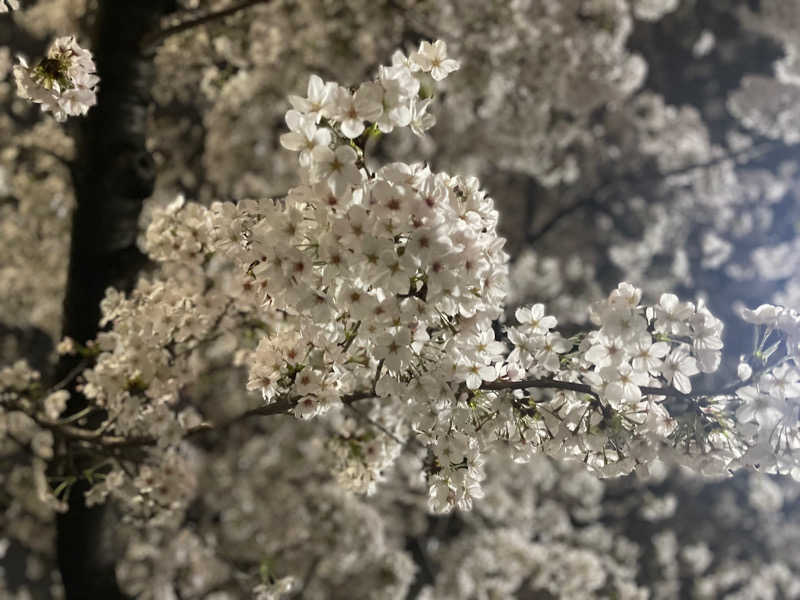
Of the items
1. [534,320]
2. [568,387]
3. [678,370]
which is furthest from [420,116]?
[678,370]

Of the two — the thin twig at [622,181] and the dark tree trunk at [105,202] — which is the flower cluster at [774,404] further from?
the thin twig at [622,181]

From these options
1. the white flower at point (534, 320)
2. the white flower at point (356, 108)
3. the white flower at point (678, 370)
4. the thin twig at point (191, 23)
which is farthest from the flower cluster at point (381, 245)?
the thin twig at point (191, 23)

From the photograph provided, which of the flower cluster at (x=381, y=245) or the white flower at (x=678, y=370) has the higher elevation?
the flower cluster at (x=381, y=245)

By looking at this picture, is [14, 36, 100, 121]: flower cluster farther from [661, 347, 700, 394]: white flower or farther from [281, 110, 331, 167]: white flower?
[661, 347, 700, 394]: white flower

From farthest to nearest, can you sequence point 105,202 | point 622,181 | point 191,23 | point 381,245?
point 622,181
point 105,202
point 191,23
point 381,245

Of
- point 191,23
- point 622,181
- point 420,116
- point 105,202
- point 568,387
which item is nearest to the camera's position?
point 420,116

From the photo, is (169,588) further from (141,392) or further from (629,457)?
(629,457)

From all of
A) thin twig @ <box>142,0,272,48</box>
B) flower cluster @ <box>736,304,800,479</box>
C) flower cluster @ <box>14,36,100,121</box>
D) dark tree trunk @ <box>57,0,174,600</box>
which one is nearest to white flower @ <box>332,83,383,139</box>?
flower cluster @ <box>14,36,100,121</box>

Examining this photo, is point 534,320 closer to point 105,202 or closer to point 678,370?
point 678,370

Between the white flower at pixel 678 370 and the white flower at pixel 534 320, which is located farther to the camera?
the white flower at pixel 534 320
